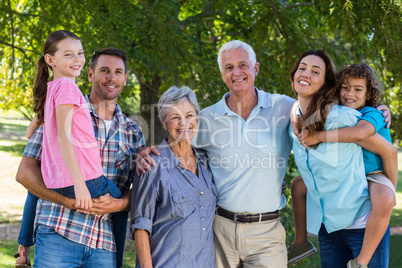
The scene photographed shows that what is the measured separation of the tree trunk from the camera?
21.1 ft

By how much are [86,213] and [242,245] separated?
0.92 m

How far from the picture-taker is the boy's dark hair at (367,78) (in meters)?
2.62

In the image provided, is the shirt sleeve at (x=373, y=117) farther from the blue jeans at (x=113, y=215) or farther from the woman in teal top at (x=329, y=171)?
the blue jeans at (x=113, y=215)

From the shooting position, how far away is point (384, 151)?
2500mm

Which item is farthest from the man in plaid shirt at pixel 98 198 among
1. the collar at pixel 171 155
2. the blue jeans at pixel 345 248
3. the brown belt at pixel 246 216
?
the blue jeans at pixel 345 248

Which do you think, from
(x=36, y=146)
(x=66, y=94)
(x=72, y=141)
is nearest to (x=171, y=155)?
(x=72, y=141)

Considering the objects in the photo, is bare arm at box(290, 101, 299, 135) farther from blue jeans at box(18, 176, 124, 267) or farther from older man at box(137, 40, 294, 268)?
blue jeans at box(18, 176, 124, 267)

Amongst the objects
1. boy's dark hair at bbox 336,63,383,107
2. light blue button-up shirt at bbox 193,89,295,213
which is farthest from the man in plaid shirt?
boy's dark hair at bbox 336,63,383,107

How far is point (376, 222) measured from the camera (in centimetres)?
237

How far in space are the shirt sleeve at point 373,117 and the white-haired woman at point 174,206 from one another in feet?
3.14

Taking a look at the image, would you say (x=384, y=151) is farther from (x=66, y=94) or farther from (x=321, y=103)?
(x=66, y=94)

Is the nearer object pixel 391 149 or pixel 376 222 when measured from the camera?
pixel 376 222

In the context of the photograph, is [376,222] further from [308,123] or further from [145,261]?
[145,261]

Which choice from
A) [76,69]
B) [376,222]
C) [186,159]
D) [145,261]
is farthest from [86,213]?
[376,222]
